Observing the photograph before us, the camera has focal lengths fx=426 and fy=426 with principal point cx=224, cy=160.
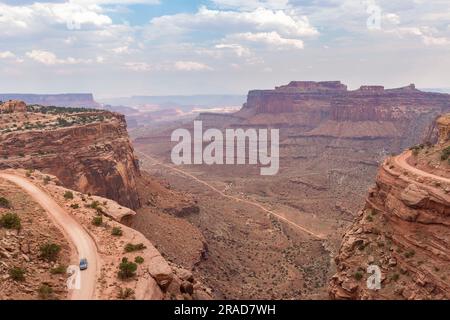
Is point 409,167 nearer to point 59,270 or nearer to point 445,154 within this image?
point 445,154

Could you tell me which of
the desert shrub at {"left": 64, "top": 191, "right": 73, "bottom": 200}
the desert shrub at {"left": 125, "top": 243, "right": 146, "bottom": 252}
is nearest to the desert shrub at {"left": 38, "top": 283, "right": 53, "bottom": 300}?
the desert shrub at {"left": 125, "top": 243, "right": 146, "bottom": 252}

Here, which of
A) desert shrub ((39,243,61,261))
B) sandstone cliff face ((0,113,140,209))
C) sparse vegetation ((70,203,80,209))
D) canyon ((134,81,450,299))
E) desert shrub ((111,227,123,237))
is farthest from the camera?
canyon ((134,81,450,299))

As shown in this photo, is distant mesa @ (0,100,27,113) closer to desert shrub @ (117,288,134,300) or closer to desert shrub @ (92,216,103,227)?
desert shrub @ (92,216,103,227)

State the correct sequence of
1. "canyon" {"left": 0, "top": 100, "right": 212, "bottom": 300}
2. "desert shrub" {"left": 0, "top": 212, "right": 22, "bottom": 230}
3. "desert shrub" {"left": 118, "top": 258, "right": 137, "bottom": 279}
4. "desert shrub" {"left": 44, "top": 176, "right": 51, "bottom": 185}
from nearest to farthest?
1. "canyon" {"left": 0, "top": 100, "right": 212, "bottom": 300}
2. "desert shrub" {"left": 118, "top": 258, "right": 137, "bottom": 279}
3. "desert shrub" {"left": 0, "top": 212, "right": 22, "bottom": 230}
4. "desert shrub" {"left": 44, "top": 176, "right": 51, "bottom": 185}

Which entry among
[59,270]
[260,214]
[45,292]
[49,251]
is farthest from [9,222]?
[260,214]

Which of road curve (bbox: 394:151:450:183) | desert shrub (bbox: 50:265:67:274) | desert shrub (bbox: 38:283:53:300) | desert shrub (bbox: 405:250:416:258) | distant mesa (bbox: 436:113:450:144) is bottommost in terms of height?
desert shrub (bbox: 405:250:416:258)

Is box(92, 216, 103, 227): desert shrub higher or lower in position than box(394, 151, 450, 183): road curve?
lower

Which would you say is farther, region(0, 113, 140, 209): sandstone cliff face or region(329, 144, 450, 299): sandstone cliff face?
region(0, 113, 140, 209): sandstone cliff face
